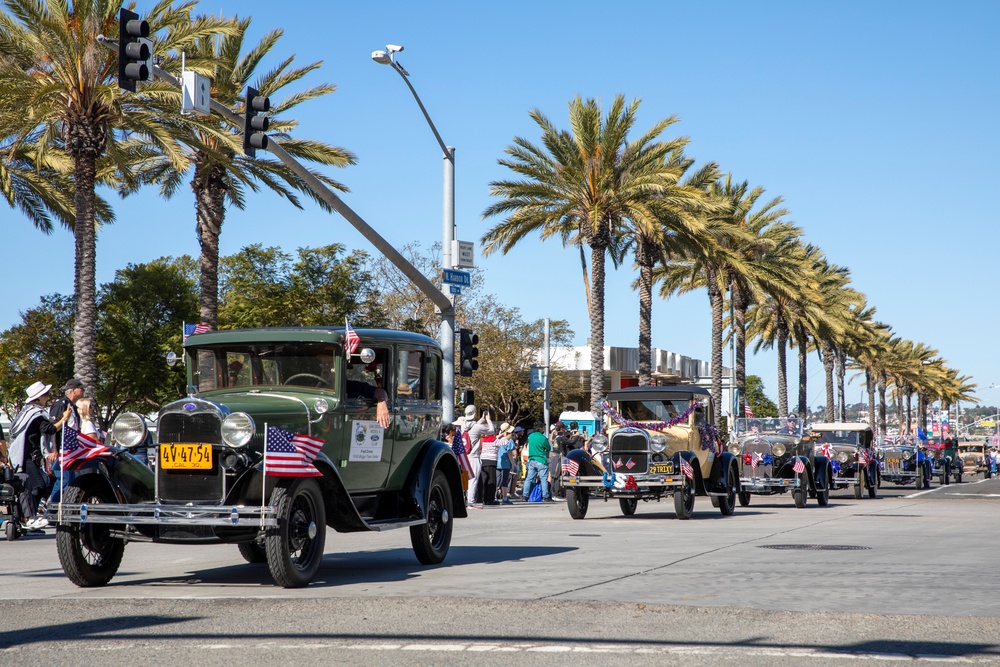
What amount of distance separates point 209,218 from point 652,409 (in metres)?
11.9

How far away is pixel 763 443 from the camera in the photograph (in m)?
26.4

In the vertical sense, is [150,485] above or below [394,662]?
above

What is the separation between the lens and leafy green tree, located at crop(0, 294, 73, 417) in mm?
48062

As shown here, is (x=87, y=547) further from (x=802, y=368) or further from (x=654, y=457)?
(x=802, y=368)

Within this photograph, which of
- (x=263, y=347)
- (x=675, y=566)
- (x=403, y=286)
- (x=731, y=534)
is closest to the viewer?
(x=263, y=347)

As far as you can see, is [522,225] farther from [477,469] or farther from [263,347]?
[263,347]

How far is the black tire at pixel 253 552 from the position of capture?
11820 mm

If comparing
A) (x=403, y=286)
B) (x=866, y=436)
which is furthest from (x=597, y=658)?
(x=403, y=286)

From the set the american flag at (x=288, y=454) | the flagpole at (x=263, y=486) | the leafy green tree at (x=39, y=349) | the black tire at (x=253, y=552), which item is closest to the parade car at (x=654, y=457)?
the black tire at (x=253, y=552)

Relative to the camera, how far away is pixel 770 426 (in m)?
28.5

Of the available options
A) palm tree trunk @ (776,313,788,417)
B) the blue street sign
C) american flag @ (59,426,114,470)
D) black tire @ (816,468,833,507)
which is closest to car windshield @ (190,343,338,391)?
american flag @ (59,426,114,470)

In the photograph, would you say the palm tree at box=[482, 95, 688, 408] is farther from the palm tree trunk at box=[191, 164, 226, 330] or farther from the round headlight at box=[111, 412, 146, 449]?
the round headlight at box=[111, 412, 146, 449]

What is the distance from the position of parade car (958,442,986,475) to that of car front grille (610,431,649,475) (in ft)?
159

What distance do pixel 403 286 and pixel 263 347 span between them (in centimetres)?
4054
